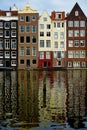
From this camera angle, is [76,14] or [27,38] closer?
[27,38]

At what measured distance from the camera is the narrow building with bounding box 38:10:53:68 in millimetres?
98062

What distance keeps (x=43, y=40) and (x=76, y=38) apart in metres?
9.84

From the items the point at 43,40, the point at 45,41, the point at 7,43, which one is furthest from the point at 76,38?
the point at 7,43

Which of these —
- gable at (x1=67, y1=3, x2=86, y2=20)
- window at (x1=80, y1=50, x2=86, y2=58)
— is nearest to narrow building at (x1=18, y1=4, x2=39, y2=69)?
gable at (x1=67, y1=3, x2=86, y2=20)

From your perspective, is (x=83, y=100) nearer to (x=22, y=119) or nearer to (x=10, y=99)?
(x=10, y=99)

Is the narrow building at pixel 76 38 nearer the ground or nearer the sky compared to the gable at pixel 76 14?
nearer the ground

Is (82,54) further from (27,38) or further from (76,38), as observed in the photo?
(27,38)

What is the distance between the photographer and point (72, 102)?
2131 centimetres

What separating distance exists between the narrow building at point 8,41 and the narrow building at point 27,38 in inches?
54.4

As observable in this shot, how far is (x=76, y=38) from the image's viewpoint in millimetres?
98812

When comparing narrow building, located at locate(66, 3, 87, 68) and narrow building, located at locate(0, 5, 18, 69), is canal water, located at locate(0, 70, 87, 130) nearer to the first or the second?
narrow building, located at locate(0, 5, 18, 69)

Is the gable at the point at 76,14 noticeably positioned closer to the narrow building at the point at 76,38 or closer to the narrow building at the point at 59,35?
the narrow building at the point at 76,38

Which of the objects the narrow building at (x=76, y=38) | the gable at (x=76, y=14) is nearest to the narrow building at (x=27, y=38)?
the narrow building at (x=76, y=38)

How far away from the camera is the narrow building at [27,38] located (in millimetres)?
98438
